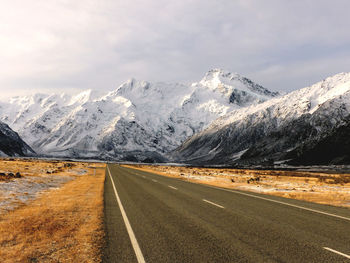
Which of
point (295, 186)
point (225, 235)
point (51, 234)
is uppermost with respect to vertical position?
point (225, 235)

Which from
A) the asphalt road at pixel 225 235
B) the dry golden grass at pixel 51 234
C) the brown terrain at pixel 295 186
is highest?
the asphalt road at pixel 225 235

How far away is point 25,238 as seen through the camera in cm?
882

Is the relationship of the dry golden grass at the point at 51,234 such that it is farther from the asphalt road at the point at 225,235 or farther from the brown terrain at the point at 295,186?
the brown terrain at the point at 295,186

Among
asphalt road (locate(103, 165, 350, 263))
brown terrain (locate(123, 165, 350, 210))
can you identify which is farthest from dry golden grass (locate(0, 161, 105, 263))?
brown terrain (locate(123, 165, 350, 210))

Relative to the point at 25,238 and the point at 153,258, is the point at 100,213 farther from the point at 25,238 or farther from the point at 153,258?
the point at 153,258

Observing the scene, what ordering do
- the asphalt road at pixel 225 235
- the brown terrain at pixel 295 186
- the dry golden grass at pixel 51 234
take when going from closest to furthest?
the asphalt road at pixel 225 235, the dry golden grass at pixel 51 234, the brown terrain at pixel 295 186

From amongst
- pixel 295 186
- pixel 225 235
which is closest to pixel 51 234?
pixel 225 235

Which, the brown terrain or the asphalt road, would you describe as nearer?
the asphalt road

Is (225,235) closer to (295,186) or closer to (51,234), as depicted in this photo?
(51,234)

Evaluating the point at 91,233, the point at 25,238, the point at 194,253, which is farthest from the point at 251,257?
the point at 25,238

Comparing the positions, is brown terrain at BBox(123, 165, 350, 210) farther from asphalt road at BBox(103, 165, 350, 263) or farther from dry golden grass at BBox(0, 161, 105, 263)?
dry golden grass at BBox(0, 161, 105, 263)

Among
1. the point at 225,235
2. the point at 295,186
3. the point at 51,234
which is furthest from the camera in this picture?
the point at 295,186

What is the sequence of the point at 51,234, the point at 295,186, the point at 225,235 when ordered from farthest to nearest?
the point at 295,186 < the point at 51,234 < the point at 225,235

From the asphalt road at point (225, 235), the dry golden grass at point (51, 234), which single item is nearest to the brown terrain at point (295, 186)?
the asphalt road at point (225, 235)
